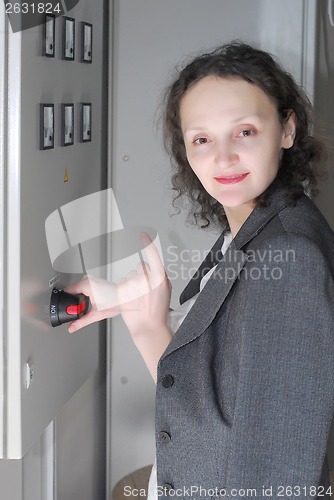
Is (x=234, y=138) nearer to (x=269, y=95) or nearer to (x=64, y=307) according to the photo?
(x=269, y=95)

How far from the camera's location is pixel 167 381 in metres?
1.40

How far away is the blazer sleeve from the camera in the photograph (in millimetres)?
1261

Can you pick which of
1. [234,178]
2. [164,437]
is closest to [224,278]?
[234,178]

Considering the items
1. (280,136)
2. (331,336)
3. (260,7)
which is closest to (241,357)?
(331,336)

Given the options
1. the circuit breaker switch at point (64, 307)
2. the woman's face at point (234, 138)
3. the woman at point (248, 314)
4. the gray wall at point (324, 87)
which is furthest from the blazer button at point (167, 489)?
the gray wall at point (324, 87)

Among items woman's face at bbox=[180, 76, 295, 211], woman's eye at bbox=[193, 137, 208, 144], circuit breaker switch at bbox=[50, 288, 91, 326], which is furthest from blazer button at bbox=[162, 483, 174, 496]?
woman's eye at bbox=[193, 137, 208, 144]

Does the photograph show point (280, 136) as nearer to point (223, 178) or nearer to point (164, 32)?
point (223, 178)

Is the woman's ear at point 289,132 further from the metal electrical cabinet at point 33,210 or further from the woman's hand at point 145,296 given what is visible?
the metal electrical cabinet at point 33,210

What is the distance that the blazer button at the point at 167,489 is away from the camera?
1.42 meters

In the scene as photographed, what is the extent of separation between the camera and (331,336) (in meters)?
1.26

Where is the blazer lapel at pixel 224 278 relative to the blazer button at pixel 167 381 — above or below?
above

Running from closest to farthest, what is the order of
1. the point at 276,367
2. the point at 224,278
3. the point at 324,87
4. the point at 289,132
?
the point at 276,367 < the point at 224,278 < the point at 289,132 < the point at 324,87

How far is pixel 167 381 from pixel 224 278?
20 centimetres

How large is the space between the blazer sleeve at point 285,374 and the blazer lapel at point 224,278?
0.27 feet
